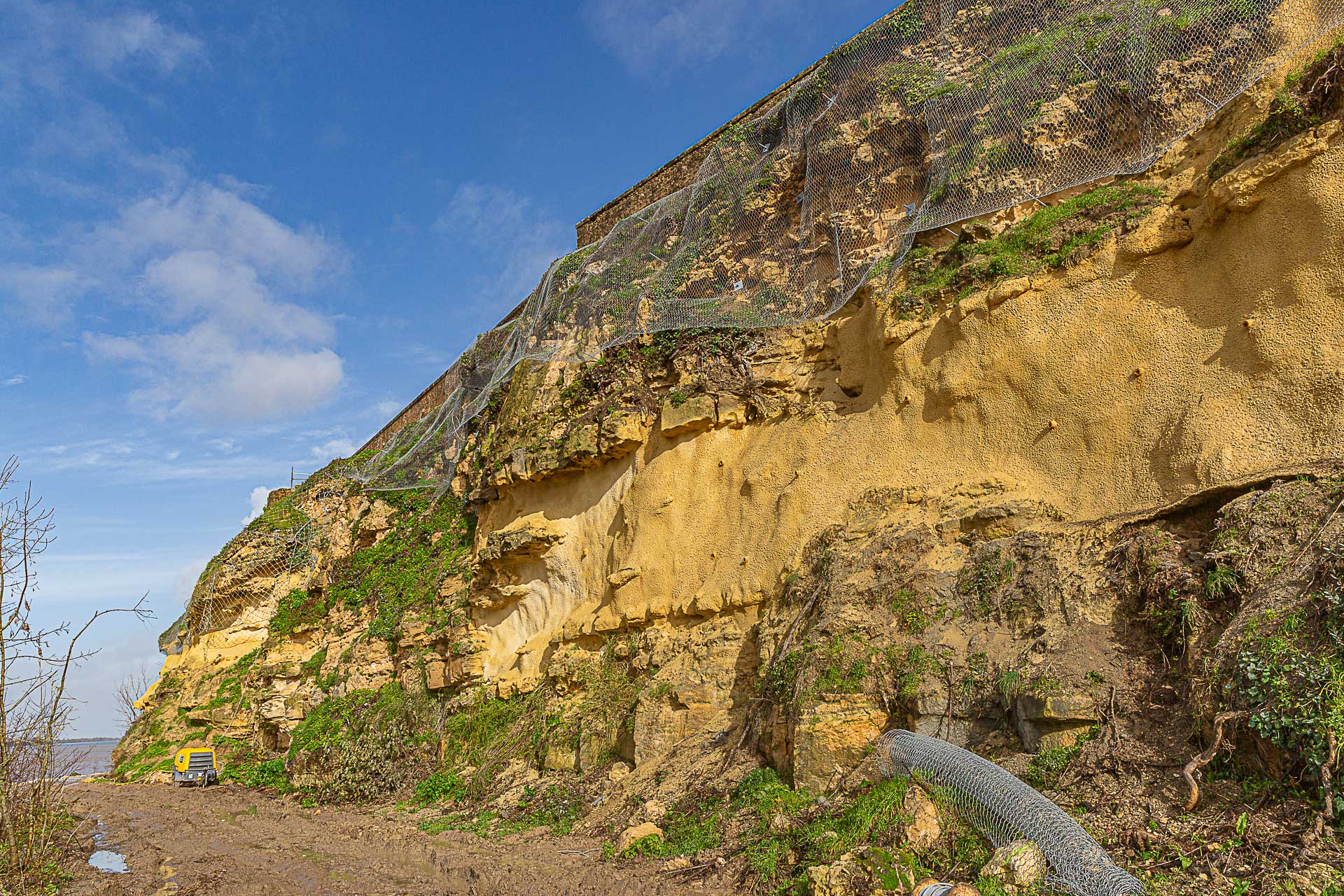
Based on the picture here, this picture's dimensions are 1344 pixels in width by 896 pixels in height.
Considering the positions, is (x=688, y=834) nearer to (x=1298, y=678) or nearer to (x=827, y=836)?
(x=827, y=836)

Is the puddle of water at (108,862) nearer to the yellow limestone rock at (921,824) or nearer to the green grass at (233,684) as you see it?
the yellow limestone rock at (921,824)

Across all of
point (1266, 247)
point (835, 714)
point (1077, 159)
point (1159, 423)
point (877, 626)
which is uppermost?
point (1077, 159)

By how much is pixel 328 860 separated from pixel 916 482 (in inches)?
274

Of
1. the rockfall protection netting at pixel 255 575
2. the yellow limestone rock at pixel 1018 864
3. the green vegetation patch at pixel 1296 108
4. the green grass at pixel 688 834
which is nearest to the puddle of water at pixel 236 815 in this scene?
the green grass at pixel 688 834

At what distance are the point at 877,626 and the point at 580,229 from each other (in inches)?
451

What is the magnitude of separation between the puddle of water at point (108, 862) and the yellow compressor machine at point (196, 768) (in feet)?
21.0

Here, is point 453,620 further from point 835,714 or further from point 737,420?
point 835,714

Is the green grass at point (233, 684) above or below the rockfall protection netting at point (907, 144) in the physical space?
below

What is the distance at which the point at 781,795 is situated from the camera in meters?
6.19

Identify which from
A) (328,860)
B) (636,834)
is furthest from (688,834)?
(328,860)

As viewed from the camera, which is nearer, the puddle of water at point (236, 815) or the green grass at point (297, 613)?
the puddle of water at point (236, 815)

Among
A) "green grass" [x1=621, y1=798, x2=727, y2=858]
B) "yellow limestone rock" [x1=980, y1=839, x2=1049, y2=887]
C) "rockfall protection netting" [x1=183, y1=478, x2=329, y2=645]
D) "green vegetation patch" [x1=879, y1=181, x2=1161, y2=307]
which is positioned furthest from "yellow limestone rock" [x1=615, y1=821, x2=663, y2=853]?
"rockfall protection netting" [x1=183, y1=478, x2=329, y2=645]

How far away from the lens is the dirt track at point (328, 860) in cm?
641

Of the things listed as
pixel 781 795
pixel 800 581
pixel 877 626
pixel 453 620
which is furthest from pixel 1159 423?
pixel 453 620
